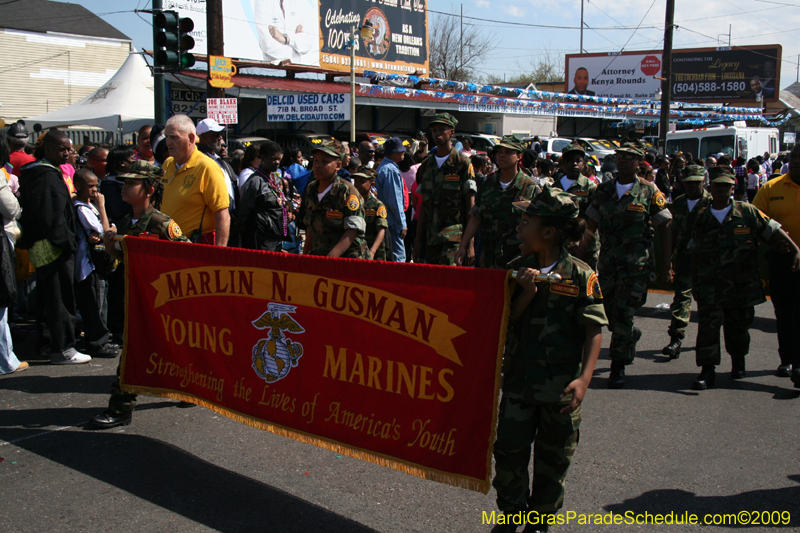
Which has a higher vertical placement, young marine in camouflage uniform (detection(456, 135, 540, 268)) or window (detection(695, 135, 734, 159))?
window (detection(695, 135, 734, 159))

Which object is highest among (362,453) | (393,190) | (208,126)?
(208,126)

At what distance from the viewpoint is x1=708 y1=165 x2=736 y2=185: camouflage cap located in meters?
5.60

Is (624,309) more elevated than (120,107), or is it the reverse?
(120,107)

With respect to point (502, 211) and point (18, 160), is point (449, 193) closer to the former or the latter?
point (502, 211)

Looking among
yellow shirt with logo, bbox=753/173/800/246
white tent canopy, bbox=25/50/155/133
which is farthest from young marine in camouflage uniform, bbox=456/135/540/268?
white tent canopy, bbox=25/50/155/133

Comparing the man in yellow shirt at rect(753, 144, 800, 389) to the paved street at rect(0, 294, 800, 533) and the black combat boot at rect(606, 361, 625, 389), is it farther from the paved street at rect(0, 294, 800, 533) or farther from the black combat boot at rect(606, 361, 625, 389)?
the black combat boot at rect(606, 361, 625, 389)

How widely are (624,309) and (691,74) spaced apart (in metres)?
67.6

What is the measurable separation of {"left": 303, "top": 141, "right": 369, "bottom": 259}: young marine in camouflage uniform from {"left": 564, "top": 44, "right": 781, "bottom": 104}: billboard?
2335 inches

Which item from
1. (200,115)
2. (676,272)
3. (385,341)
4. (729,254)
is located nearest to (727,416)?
(729,254)

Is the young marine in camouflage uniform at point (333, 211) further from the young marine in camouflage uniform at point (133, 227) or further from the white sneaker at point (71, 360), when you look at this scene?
the white sneaker at point (71, 360)

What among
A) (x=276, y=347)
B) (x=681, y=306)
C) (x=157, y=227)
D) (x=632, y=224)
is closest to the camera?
(x=276, y=347)

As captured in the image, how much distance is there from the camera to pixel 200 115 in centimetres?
2177

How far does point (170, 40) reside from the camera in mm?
10266

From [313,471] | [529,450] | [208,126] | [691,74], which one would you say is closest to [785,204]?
[529,450]
